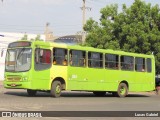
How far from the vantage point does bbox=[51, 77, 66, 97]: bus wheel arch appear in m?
23.5

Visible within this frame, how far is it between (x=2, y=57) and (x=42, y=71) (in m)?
40.6

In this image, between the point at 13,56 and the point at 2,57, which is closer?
the point at 13,56

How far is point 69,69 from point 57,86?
1326 millimetres

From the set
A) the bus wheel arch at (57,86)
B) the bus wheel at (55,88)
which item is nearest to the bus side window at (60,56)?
the bus wheel arch at (57,86)

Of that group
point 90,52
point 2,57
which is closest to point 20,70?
point 90,52

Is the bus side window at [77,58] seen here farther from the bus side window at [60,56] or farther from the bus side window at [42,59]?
the bus side window at [42,59]

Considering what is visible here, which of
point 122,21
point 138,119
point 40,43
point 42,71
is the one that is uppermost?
point 122,21

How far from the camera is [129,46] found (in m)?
39.7

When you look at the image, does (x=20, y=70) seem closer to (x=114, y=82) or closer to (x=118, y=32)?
(x=114, y=82)

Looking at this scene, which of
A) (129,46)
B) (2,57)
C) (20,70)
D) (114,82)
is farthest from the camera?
(2,57)

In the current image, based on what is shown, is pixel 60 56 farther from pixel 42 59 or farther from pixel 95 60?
pixel 95 60

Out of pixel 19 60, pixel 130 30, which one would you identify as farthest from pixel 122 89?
pixel 130 30

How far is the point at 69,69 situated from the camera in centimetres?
2459

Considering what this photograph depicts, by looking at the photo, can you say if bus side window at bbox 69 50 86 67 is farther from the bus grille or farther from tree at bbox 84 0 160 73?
tree at bbox 84 0 160 73
